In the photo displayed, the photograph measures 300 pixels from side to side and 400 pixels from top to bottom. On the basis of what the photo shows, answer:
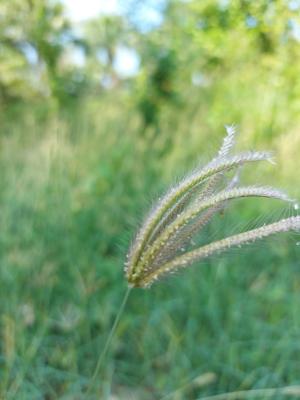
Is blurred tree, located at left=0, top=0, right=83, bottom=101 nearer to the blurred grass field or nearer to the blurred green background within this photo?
the blurred green background

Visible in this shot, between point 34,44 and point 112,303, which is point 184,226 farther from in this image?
point 34,44

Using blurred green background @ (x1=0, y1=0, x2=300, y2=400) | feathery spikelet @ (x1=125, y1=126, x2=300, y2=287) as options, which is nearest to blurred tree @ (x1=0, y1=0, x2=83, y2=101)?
blurred green background @ (x1=0, y1=0, x2=300, y2=400)

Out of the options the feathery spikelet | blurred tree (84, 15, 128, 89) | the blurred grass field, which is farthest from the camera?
blurred tree (84, 15, 128, 89)

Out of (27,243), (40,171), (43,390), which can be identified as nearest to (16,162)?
(40,171)

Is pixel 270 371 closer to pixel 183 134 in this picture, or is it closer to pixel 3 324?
pixel 3 324

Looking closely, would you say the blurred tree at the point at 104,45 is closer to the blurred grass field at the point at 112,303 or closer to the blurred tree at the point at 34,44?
the blurred tree at the point at 34,44

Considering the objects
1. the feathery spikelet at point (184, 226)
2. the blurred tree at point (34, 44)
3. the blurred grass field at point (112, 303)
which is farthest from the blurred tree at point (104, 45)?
the feathery spikelet at point (184, 226)
